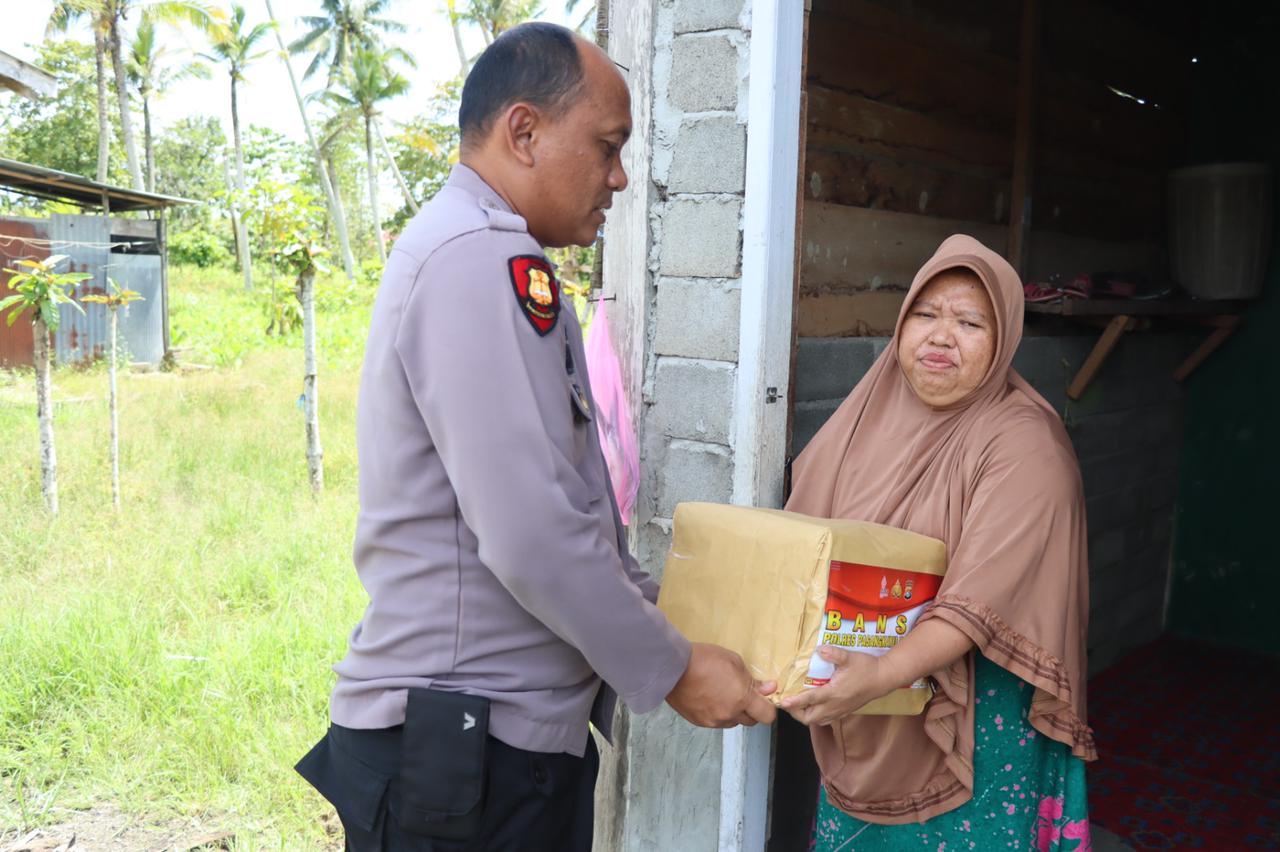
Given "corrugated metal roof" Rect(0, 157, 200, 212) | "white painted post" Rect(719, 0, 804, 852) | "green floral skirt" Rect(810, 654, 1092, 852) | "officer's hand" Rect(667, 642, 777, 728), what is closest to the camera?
"officer's hand" Rect(667, 642, 777, 728)

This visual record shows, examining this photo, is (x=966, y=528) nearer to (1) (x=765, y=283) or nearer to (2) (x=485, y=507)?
(1) (x=765, y=283)

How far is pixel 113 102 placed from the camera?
2970 centimetres

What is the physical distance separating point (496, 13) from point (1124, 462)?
2389 centimetres

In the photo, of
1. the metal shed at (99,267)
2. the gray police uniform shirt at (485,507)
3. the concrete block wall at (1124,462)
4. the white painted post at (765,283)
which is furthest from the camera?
the metal shed at (99,267)

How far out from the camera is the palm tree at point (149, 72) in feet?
85.9

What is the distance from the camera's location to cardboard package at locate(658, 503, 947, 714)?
1665mm

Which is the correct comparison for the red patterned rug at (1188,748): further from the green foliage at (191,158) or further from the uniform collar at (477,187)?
the green foliage at (191,158)

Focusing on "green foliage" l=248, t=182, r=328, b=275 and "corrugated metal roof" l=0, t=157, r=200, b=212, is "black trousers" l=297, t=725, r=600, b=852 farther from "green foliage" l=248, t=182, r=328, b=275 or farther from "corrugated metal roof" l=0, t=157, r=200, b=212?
"corrugated metal roof" l=0, t=157, r=200, b=212

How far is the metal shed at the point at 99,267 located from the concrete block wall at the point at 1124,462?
10.8 meters

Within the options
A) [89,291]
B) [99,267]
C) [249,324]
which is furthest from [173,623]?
[249,324]

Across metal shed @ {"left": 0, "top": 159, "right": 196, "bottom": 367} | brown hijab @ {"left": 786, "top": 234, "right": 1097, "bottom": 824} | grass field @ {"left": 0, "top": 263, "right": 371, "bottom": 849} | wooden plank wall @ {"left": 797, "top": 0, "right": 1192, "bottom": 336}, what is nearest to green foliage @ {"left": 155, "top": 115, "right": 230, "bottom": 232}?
metal shed @ {"left": 0, "top": 159, "right": 196, "bottom": 367}

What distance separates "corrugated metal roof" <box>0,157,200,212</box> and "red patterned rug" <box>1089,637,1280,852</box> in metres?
8.71

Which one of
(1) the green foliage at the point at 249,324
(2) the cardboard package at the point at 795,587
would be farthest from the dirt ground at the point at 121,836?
(1) the green foliage at the point at 249,324

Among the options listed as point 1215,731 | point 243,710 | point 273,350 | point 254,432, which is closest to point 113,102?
point 273,350
